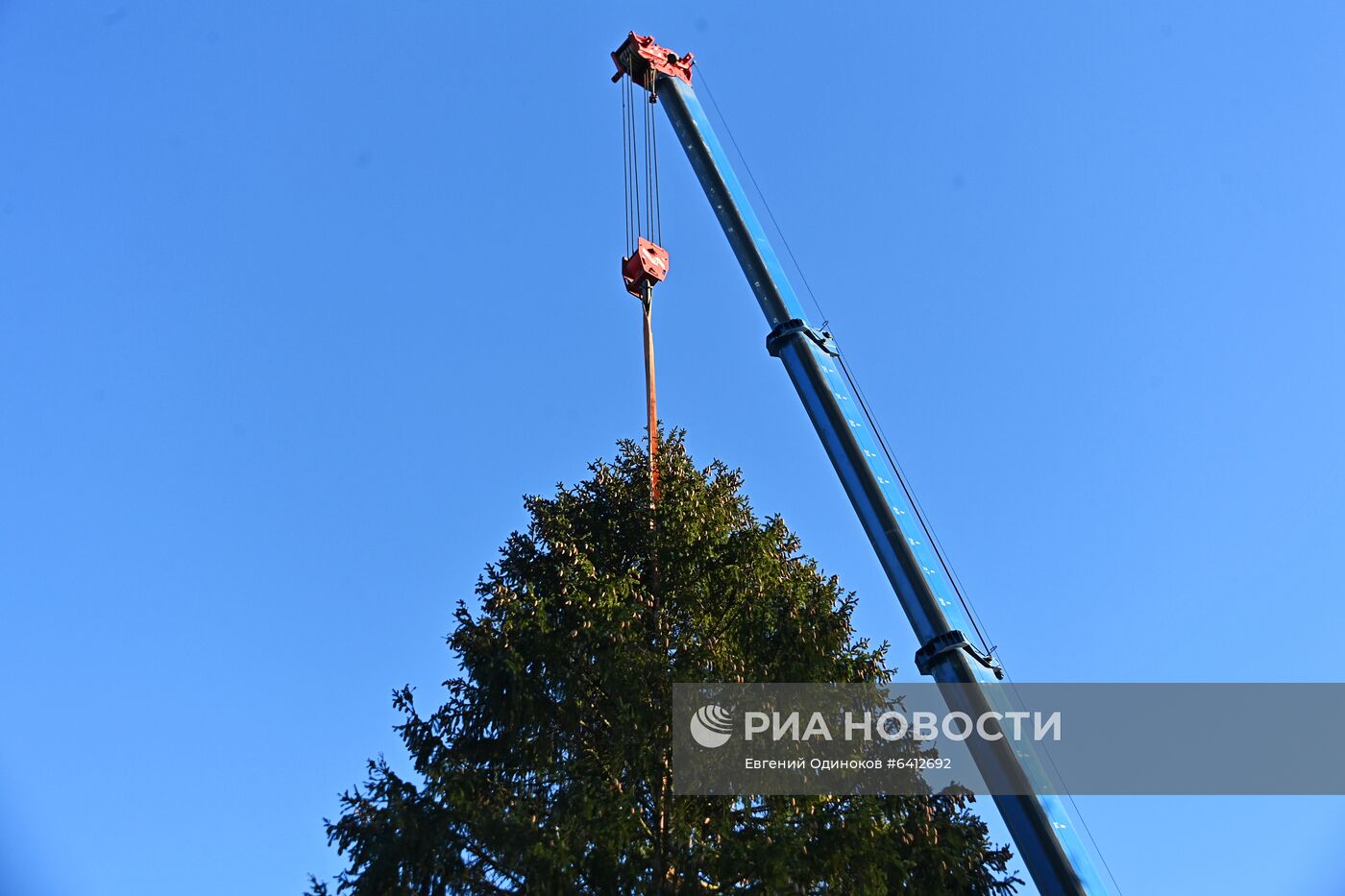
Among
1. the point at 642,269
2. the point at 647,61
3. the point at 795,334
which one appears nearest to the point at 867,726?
the point at 795,334

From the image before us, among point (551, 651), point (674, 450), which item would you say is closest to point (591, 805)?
point (551, 651)

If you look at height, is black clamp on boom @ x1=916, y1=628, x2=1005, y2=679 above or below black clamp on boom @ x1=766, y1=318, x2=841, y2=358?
below

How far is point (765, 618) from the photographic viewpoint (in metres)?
16.7

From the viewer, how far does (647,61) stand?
25.3 metres

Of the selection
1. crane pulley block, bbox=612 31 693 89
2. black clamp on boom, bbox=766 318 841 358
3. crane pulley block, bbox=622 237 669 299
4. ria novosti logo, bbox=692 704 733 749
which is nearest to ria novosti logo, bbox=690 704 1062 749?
ria novosti logo, bbox=692 704 733 749

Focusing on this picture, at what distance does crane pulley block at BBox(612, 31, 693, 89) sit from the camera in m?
25.3

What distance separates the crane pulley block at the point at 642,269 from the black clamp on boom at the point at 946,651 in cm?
899

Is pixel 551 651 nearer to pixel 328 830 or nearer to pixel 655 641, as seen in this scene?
pixel 655 641

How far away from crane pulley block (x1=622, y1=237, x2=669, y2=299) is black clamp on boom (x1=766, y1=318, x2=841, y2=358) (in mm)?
3306

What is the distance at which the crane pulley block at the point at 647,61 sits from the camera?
25266 millimetres

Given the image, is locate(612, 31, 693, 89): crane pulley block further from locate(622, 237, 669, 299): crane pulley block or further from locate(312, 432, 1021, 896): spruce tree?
locate(312, 432, 1021, 896): spruce tree

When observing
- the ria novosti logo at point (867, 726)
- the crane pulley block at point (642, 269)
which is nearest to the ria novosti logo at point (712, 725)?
the ria novosti logo at point (867, 726)

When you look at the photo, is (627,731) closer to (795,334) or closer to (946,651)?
(946,651)

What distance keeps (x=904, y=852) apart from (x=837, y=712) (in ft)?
6.00
